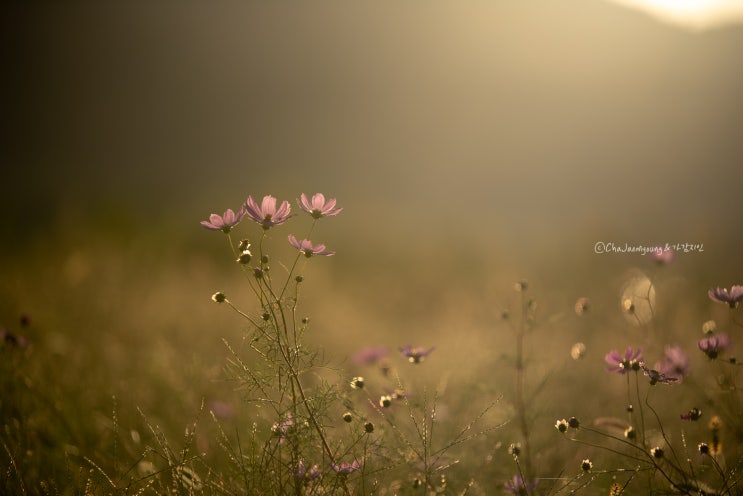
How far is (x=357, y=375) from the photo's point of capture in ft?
7.88

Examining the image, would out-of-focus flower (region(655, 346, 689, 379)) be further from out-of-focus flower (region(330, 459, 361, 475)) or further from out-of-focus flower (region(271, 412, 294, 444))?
out-of-focus flower (region(271, 412, 294, 444))

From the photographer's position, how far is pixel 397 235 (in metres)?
5.63

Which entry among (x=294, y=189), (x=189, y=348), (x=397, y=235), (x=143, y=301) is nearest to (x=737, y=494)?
(x=189, y=348)

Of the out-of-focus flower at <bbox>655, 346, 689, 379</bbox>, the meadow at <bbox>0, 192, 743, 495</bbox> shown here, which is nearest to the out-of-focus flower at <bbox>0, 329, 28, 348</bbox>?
the meadow at <bbox>0, 192, 743, 495</bbox>

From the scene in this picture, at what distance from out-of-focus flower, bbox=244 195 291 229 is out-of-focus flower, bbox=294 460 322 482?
508mm

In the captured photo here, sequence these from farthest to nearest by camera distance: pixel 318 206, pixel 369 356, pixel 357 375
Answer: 1. pixel 357 375
2. pixel 369 356
3. pixel 318 206

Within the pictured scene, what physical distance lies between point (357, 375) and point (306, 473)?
4.12ft

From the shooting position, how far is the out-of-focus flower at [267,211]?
46.7 inches

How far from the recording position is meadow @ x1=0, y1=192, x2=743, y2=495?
1.25 metres

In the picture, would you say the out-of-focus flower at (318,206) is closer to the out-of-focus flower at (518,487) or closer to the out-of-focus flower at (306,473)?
the out-of-focus flower at (306,473)

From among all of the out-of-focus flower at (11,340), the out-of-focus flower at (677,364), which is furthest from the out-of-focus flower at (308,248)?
the out-of-focus flower at (11,340)

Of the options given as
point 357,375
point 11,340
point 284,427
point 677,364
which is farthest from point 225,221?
point 357,375

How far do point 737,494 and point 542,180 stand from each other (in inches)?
328

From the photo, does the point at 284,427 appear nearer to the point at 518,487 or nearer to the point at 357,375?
the point at 518,487
